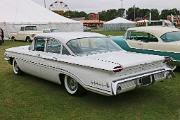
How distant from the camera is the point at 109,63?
600 centimetres

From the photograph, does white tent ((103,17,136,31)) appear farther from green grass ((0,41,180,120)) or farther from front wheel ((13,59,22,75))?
green grass ((0,41,180,120))

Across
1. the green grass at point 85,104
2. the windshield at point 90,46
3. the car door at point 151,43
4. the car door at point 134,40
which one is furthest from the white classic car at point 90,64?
the car door at point 134,40

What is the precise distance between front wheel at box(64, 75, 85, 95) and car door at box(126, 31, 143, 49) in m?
4.15

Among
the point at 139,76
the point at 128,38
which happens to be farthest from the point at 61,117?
the point at 128,38

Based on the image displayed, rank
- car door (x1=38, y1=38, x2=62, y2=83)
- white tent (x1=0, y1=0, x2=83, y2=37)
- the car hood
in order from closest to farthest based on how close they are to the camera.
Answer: the car hood, car door (x1=38, y1=38, x2=62, y2=83), white tent (x1=0, y1=0, x2=83, y2=37)

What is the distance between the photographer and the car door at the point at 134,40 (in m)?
10.7

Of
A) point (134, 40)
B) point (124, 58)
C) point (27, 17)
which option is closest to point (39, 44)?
point (124, 58)

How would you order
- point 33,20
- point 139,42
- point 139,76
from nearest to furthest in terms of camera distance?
point 139,76, point 139,42, point 33,20

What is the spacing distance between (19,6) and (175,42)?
82.7 feet

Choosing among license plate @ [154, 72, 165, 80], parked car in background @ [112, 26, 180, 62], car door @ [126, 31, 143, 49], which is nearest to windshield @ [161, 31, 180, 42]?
parked car in background @ [112, 26, 180, 62]

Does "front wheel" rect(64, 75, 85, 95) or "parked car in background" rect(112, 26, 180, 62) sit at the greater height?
"parked car in background" rect(112, 26, 180, 62)

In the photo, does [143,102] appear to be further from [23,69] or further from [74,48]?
[23,69]

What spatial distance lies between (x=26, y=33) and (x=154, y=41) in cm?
1759

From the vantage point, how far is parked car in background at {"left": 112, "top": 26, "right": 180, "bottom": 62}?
9.51 metres
